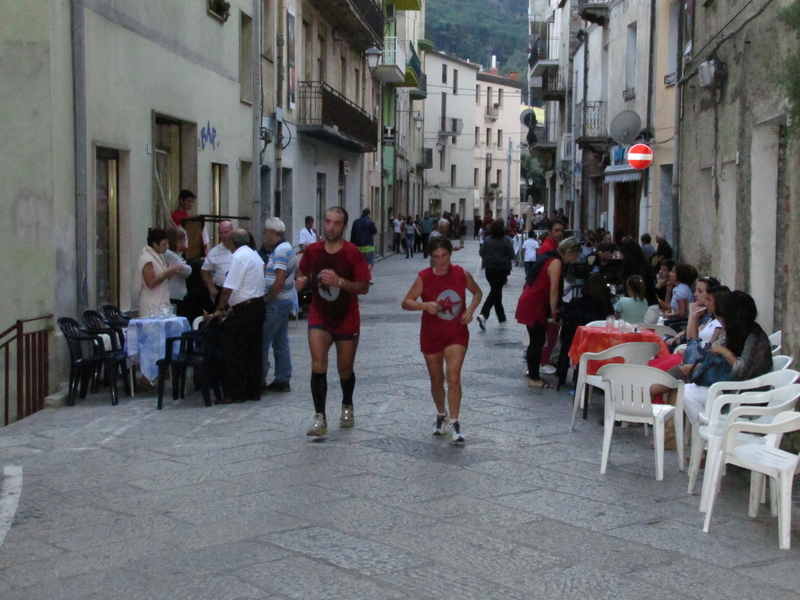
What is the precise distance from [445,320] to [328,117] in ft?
59.5

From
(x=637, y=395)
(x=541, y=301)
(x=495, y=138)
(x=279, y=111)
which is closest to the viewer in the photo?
(x=637, y=395)

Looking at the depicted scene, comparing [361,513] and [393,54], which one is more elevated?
[393,54]

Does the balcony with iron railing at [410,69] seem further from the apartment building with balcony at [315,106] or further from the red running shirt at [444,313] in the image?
the red running shirt at [444,313]

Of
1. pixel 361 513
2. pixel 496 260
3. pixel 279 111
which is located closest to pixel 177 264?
pixel 361 513

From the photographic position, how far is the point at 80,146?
10.9 meters

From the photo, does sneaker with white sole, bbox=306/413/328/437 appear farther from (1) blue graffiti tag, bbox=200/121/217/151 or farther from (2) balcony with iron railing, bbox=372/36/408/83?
(2) balcony with iron railing, bbox=372/36/408/83

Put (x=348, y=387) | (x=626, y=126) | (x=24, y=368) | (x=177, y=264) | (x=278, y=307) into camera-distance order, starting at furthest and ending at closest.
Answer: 1. (x=626, y=126)
2. (x=177, y=264)
3. (x=278, y=307)
4. (x=24, y=368)
5. (x=348, y=387)

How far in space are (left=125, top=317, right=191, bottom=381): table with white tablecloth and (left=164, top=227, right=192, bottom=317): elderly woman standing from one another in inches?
42.6

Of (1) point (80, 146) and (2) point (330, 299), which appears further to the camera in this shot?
(1) point (80, 146)

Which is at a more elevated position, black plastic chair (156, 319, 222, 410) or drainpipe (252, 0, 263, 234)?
drainpipe (252, 0, 263, 234)

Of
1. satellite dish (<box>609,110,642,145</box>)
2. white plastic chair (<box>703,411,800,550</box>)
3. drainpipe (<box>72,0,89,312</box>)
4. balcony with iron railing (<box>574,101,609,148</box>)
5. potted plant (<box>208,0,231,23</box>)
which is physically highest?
potted plant (<box>208,0,231,23</box>)

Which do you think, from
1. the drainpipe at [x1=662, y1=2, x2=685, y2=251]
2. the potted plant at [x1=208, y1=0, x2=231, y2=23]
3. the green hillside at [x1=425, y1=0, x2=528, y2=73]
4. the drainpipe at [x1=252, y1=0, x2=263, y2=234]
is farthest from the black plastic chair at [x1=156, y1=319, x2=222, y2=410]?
the green hillside at [x1=425, y1=0, x2=528, y2=73]

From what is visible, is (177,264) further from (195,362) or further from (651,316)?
(651,316)

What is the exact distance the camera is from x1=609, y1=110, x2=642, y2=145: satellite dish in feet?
60.2
